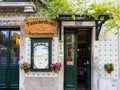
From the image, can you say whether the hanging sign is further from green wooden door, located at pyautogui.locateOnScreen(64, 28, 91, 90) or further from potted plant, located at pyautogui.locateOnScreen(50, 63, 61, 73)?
potted plant, located at pyautogui.locateOnScreen(50, 63, 61, 73)

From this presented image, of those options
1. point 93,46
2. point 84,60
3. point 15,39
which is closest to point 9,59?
point 15,39

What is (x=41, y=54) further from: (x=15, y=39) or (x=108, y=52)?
(x=108, y=52)

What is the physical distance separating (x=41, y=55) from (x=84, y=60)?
2163mm

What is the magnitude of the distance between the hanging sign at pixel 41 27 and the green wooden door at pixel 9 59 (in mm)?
745

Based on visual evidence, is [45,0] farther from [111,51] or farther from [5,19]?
[111,51]

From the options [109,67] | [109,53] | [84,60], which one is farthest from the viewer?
[84,60]

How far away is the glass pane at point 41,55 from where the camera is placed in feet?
29.2

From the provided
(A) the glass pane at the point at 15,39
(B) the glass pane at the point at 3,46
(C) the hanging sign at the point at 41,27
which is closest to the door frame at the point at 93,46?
(C) the hanging sign at the point at 41,27

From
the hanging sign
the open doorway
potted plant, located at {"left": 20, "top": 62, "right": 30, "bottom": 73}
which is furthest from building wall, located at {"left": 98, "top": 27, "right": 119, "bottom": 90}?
potted plant, located at {"left": 20, "top": 62, "right": 30, "bottom": 73}

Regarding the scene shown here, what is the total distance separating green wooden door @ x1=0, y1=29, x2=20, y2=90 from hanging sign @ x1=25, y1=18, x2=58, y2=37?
745 millimetres

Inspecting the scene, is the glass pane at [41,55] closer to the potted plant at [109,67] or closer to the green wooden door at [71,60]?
the green wooden door at [71,60]

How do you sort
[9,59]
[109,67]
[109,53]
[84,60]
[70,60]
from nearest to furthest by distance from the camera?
[109,67]
[109,53]
[70,60]
[9,59]
[84,60]

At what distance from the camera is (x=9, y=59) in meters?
9.41

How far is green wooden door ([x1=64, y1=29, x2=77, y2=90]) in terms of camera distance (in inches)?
362
